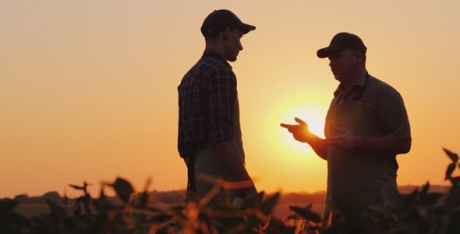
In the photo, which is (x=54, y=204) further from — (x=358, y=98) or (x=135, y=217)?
(x=358, y=98)

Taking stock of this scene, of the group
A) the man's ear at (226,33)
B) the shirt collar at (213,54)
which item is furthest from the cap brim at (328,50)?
the shirt collar at (213,54)

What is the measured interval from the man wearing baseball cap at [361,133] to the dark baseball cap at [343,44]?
4 centimetres

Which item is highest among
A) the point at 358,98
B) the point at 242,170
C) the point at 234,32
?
the point at 234,32

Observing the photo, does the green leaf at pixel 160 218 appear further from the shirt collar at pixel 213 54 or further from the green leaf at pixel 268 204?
the shirt collar at pixel 213 54

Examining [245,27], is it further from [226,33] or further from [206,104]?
[206,104]

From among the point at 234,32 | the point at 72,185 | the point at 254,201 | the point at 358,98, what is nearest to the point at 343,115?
the point at 358,98

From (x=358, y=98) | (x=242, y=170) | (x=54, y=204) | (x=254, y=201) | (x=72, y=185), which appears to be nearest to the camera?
(x=254, y=201)

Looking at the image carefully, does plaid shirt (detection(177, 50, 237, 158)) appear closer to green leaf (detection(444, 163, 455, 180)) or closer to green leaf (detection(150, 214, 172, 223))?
green leaf (detection(444, 163, 455, 180))

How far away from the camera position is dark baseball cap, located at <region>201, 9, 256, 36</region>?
20.8 feet

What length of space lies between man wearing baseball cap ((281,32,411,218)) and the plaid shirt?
2.70ft

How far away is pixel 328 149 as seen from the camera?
6.89m

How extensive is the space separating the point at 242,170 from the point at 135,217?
13.8 feet

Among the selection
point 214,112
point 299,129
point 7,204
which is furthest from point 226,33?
point 7,204

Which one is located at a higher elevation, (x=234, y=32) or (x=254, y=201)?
(x=234, y=32)
